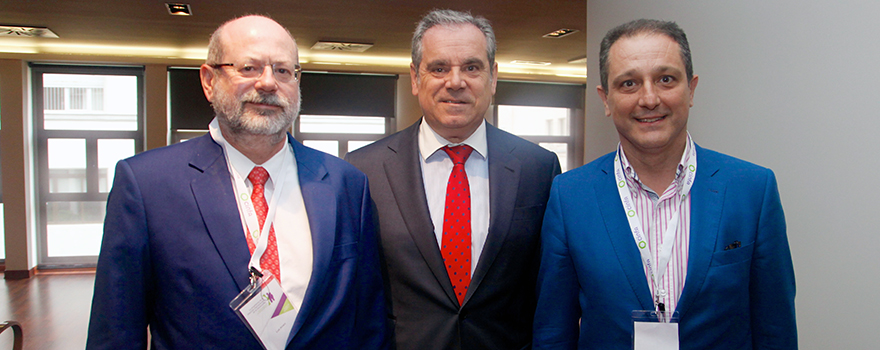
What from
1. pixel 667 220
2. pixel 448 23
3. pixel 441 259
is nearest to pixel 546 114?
pixel 448 23

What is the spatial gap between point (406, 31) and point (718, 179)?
5619 mm

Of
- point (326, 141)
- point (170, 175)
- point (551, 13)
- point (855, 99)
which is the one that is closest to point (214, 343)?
point (170, 175)

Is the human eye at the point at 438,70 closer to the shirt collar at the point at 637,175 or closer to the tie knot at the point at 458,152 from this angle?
the tie knot at the point at 458,152

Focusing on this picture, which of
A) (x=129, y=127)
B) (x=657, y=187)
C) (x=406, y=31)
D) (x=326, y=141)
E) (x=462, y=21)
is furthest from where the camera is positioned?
(x=326, y=141)

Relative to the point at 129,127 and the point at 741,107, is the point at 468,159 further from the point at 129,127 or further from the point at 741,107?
the point at 129,127

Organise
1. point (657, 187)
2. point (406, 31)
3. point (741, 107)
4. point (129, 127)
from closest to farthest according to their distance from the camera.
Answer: point (657, 187) < point (741, 107) < point (406, 31) < point (129, 127)

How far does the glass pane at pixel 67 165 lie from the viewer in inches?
332

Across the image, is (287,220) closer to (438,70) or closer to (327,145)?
(438,70)

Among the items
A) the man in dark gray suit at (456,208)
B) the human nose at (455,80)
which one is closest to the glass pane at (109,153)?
the man in dark gray suit at (456,208)

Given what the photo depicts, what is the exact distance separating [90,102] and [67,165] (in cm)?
113

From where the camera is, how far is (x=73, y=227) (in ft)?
28.2

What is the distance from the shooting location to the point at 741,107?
243 cm

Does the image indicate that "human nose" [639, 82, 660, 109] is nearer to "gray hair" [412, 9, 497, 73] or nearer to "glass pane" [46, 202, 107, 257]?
"gray hair" [412, 9, 497, 73]

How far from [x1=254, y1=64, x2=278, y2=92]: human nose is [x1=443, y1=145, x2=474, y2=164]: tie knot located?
657 mm
